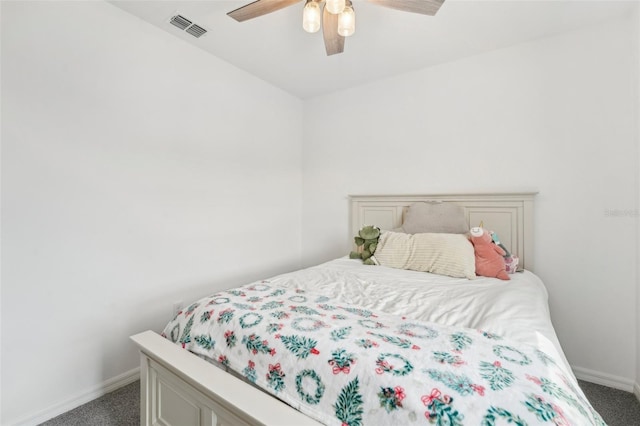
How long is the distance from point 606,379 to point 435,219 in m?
1.55

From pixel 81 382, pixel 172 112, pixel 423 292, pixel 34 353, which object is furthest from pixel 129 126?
pixel 423 292

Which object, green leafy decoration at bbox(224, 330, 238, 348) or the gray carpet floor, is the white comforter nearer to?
green leafy decoration at bbox(224, 330, 238, 348)

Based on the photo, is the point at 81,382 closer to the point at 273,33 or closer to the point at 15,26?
the point at 15,26

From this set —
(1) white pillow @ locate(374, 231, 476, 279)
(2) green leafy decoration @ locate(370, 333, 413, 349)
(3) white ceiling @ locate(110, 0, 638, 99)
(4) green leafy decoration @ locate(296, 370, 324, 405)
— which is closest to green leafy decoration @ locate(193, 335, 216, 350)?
(4) green leafy decoration @ locate(296, 370, 324, 405)

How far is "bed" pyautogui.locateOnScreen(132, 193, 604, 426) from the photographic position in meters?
0.74

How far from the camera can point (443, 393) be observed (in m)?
0.73

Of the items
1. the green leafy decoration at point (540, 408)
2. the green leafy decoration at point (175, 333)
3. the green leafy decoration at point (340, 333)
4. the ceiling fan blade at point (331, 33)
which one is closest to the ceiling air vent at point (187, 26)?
the ceiling fan blade at point (331, 33)

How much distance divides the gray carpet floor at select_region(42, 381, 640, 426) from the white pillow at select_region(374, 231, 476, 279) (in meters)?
1.06

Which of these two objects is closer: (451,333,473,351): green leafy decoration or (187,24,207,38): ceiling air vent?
(451,333,473,351): green leafy decoration

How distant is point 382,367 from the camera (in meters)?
0.84

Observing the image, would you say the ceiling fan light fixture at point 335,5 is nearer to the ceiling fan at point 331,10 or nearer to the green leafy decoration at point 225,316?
the ceiling fan at point 331,10

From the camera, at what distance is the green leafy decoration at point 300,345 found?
0.95 metres

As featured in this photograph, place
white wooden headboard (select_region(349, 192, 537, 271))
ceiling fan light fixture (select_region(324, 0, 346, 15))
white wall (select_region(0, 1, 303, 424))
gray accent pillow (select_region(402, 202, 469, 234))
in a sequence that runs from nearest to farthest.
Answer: ceiling fan light fixture (select_region(324, 0, 346, 15)) < white wall (select_region(0, 1, 303, 424)) < white wooden headboard (select_region(349, 192, 537, 271)) < gray accent pillow (select_region(402, 202, 469, 234))

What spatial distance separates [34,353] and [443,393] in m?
2.07
